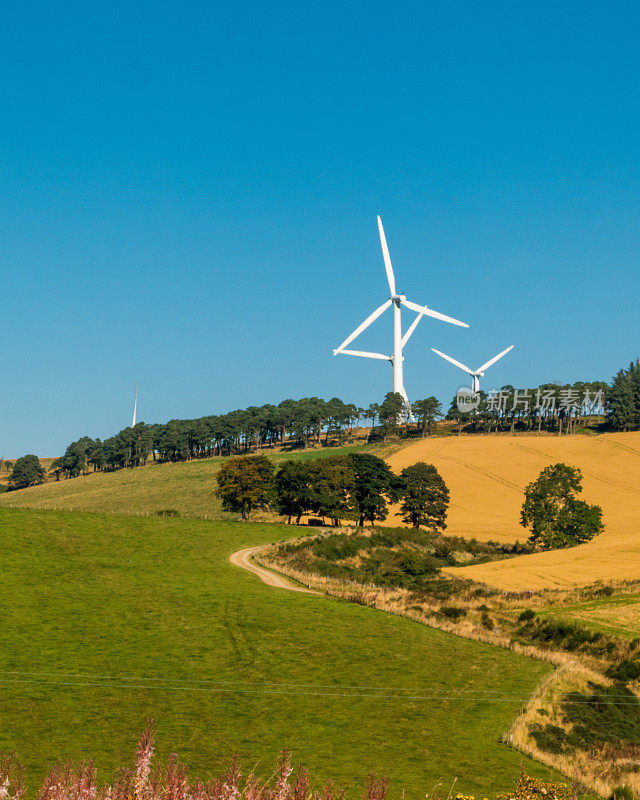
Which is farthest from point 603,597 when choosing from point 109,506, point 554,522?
point 109,506

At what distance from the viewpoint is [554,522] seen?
296ft

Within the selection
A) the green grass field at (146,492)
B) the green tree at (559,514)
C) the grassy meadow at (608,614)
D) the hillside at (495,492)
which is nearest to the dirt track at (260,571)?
the hillside at (495,492)

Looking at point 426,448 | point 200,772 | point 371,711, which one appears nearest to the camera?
point 200,772

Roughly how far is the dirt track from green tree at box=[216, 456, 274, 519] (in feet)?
66.0

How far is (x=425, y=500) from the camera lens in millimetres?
104312

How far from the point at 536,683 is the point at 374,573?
39.2m

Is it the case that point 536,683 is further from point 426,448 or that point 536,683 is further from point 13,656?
point 426,448

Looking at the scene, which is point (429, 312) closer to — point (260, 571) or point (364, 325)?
point (364, 325)

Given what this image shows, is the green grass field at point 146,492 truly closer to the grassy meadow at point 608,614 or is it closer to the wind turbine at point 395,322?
the wind turbine at point 395,322

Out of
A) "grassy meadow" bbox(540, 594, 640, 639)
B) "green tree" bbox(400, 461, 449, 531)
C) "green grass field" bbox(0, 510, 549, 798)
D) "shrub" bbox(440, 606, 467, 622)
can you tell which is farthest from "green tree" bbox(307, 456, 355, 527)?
"grassy meadow" bbox(540, 594, 640, 639)

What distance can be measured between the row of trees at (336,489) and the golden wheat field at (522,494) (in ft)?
20.9

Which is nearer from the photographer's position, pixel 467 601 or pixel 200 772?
pixel 200 772

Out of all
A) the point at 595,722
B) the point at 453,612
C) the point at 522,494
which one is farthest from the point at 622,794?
the point at 522,494

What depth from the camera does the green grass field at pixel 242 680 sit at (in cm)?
2573
